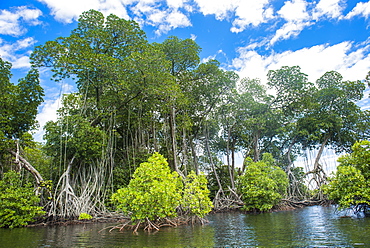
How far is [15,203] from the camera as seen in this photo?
11.5 meters

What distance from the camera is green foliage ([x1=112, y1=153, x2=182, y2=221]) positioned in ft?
29.7

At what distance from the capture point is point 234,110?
21.8 meters

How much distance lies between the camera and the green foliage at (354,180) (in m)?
9.01

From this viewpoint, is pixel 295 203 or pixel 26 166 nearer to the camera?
pixel 26 166

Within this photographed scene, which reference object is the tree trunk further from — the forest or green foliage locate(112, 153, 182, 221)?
green foliage locate(112, 153, 182, 221)

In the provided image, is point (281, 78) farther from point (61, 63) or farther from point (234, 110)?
point (61, 63)

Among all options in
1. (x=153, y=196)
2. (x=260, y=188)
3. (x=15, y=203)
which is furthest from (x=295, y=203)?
(x=15, y=203)

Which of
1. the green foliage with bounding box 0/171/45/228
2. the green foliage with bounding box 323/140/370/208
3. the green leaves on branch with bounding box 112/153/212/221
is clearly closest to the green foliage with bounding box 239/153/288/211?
the green foliage with bounding box 323/140/370/208

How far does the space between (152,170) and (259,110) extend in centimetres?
1527

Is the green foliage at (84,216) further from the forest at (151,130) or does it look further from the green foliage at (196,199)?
the green foliage at (196,199)

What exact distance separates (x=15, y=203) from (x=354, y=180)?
532 inches

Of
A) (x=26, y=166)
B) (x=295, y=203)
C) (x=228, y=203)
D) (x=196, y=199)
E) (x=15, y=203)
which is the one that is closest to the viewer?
(x=196, y=199)

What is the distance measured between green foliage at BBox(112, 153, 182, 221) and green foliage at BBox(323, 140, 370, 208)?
5821 millimetres

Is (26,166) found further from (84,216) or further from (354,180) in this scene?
(354,180)
